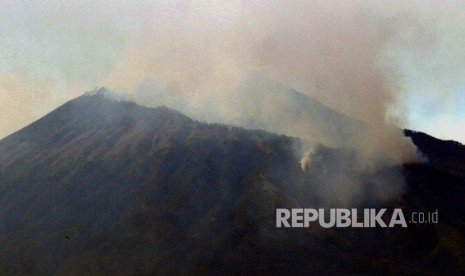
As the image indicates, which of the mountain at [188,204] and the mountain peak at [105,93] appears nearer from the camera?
the mountain at [188,204]

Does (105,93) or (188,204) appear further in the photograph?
(105,93)

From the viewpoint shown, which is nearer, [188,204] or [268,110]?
[188,204]

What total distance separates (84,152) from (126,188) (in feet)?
59.2

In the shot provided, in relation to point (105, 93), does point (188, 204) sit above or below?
below

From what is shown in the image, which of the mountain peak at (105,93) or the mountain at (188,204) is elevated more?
the mountain peak at (105,93)

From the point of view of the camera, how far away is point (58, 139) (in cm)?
14550

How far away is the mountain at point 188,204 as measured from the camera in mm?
99250

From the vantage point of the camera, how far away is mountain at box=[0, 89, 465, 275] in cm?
9925

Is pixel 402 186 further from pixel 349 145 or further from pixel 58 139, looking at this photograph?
pixel 58 139

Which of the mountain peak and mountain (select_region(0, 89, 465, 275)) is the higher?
the mountain peak

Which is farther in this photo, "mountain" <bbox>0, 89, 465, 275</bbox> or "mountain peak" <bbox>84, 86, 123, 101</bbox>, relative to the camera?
"mountain peak" <bbox>84, 86, 123, 101</bbox>

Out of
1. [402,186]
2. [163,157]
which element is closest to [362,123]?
[402,186]

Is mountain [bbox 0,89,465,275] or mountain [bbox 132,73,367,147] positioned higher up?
mountain [bbox 132,73,367,147]

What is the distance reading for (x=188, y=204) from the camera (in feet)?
377
